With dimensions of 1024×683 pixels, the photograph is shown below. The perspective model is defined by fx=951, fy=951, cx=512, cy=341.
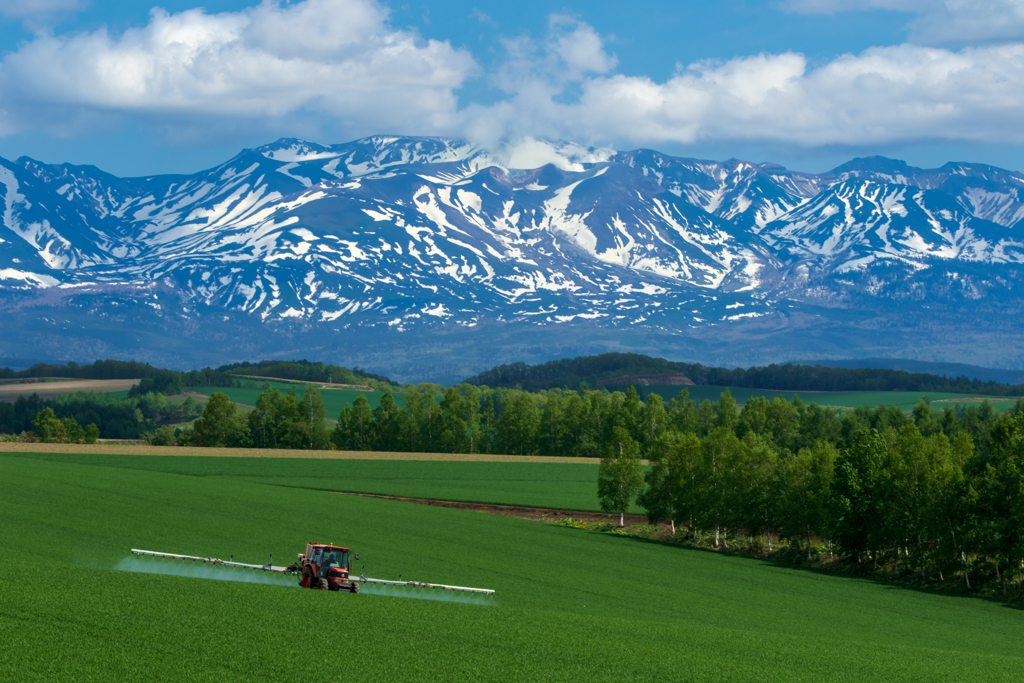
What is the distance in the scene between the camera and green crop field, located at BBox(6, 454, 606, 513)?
9156 centimetres

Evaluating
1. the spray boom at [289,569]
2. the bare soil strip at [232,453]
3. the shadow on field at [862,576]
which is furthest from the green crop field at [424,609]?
the bare soil strip at [232,453]

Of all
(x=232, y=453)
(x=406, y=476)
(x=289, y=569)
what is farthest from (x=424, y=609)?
(x=232, y=453)

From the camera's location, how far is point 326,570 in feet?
130

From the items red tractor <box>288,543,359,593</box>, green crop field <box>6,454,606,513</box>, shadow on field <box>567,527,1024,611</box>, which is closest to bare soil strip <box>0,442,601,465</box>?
green crop field <box>6,454,606,513</box>

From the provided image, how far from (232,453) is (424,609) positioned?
85917 millimetres

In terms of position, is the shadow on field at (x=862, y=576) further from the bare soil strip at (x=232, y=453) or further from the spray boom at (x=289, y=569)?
the bare soil strip at (x=232, y=453)

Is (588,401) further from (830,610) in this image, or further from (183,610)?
(183,610)

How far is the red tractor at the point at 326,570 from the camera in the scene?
39.3 metres

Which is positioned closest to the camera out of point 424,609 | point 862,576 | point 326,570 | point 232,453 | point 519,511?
point 424,609

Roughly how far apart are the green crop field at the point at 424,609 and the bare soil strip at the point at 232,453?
32631 millimetres

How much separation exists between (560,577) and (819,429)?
99.7 m

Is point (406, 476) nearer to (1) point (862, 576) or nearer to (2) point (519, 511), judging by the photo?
(2) point (519, 511)

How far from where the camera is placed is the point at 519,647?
3047 centimetres

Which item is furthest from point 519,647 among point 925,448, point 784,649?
point 925,448
